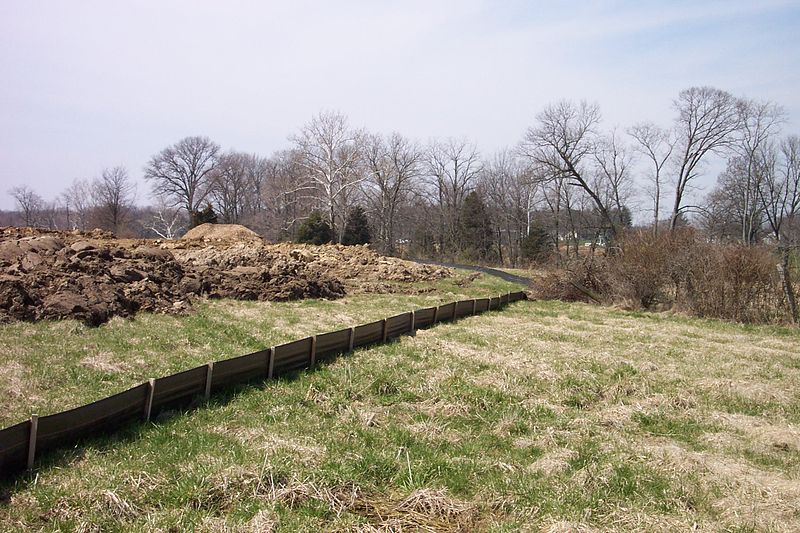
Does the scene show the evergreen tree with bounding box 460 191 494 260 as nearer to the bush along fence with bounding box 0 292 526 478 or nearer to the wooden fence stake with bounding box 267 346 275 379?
the bush along fence with bounding box 0 292 526 478

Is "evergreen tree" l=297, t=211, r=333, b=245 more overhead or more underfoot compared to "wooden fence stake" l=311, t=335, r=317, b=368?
more overhead

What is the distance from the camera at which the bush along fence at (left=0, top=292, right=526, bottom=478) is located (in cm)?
474

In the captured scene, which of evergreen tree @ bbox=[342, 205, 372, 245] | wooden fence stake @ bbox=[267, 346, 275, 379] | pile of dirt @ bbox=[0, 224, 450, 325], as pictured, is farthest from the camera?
evergreen tree @ bbox=[342, 205, 372, 245]

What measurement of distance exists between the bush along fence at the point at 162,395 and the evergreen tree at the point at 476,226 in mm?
40186

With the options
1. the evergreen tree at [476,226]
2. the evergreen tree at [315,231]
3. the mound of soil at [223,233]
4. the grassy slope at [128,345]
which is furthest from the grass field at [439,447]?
the evergreen tree at [476,226]

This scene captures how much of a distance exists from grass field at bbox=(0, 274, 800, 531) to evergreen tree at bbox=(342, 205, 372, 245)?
106ft

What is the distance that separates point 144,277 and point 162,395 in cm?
821

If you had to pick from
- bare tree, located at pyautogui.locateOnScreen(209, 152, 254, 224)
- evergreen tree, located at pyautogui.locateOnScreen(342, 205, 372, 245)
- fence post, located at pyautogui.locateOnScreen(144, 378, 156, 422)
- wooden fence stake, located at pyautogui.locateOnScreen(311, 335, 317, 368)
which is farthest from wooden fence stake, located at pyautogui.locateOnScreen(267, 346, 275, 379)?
bare tree, located at pyautogui.locateOnScreen(209, 152, 254, 224)

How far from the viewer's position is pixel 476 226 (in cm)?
5066

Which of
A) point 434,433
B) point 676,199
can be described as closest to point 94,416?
point 434,433

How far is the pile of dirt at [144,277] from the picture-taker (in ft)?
35.2

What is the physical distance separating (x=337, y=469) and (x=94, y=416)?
242 cm

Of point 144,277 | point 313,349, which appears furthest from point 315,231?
point 313,349

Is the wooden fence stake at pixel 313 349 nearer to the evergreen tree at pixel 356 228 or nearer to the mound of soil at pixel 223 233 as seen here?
the mound of soil at pixel 223 233
